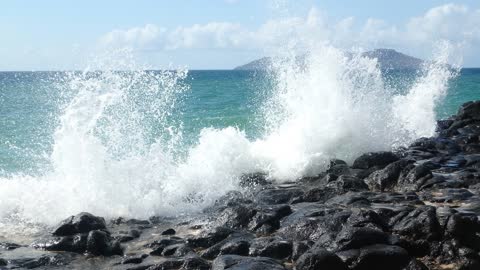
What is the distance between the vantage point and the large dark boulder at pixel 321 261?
745 cm

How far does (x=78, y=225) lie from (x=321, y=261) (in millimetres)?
4561

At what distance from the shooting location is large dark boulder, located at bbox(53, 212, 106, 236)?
→ 32.8 ft

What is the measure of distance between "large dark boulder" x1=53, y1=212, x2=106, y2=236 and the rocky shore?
17mm

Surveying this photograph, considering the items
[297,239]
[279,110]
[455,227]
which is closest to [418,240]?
[455,227]

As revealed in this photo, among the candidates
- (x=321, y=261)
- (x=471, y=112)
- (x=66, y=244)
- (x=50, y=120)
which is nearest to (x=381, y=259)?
(x=321, y=261)

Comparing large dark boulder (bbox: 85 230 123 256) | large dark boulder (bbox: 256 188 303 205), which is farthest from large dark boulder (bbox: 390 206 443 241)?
large dark boulder (bbox: 85 230 123 256)

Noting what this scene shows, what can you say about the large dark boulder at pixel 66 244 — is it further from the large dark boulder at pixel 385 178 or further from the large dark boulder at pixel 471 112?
the large dark boulder at pixel 471 112

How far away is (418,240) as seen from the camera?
8.26 metres

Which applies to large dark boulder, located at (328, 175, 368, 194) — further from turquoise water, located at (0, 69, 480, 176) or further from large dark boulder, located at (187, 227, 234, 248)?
turquoise water, located at (0, 69, 480, 176)

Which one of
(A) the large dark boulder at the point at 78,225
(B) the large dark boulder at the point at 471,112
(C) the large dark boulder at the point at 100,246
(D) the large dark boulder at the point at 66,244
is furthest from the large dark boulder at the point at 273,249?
(B) the large dark boulder at the point at 471,112

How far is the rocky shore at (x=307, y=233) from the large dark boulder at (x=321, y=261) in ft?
0.04

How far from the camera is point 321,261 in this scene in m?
7.47

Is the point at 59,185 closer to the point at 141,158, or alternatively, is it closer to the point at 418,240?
the point at 141,158

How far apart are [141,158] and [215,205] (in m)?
2.56
